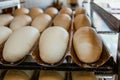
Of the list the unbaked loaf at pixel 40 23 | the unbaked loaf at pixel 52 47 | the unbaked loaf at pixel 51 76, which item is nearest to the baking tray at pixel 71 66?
the unbaked loaf at pixel 52 47

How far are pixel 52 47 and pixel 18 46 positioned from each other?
0.12m

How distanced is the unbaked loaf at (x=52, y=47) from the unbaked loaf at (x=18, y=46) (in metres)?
0.05

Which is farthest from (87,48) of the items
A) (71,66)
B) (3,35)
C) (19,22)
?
(19,22)

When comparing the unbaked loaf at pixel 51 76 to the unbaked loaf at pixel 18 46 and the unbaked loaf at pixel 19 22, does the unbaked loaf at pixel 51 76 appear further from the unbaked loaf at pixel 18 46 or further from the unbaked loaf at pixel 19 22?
the unbaked loaf at pixel 19 22

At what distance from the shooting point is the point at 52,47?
604mm

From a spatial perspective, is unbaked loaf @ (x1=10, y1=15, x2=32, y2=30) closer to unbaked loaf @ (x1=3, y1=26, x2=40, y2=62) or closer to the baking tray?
unbaked loaf @ (x1=3, y1=26, x2=40, y2=62)

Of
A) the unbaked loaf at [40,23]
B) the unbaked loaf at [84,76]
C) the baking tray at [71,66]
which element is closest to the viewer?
the baking tray at [71,66]

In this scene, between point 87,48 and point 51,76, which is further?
point 51,76

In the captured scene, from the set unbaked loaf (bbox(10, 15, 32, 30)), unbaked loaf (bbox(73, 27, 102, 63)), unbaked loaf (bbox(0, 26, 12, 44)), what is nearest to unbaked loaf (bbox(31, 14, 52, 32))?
unbaked loaf (bbox(10, 15, 32, 30))

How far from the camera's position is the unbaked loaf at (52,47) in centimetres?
59

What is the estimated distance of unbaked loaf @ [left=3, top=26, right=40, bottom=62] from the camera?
1.97 ft

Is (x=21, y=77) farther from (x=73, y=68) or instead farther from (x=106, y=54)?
(x=106, y=54)

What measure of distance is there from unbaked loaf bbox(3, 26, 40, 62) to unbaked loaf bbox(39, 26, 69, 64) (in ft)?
0.17

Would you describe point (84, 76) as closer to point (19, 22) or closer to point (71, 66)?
point (71, 66)
